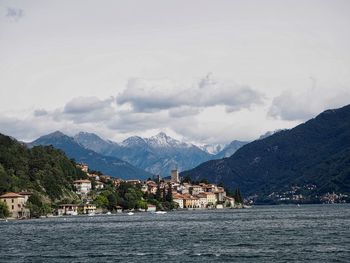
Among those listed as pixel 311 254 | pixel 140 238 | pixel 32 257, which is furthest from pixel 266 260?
pixel 140 238

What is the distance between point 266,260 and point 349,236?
1167 inches

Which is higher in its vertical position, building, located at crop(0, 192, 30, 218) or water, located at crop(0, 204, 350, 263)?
building, located at crop(0, 192, 30, 218)

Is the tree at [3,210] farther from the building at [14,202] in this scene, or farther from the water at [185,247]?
the water at [185,247]

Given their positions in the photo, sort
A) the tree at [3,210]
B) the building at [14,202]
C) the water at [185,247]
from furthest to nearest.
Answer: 1. the building at [14,202]
2. the tree at [3,210]
3. the water at [185,247]

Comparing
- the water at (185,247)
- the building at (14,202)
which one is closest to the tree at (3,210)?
the building at (14,202)

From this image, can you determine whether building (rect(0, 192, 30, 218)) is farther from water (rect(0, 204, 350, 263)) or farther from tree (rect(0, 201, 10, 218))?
water (rect(0, 204, 350, 263))

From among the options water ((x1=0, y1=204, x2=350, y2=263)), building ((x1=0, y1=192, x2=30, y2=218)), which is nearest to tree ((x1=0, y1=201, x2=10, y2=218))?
building ((x1=0, y1=192, x2=30, y2=218))

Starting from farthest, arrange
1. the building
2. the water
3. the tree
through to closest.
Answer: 1. the building
2. the tree
3. the water

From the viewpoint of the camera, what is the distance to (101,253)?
250 ft

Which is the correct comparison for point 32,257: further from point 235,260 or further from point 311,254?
point 311,254

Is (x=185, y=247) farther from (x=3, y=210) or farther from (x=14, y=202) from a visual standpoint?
(x=14, y=202)

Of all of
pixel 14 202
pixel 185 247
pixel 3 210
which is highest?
pixel 14 202

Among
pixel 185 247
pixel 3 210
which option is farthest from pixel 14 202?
pixel 185 247

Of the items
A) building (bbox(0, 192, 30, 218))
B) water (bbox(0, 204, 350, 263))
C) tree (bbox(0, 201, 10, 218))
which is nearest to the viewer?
water (bbox(0, 204, 350, 263))
